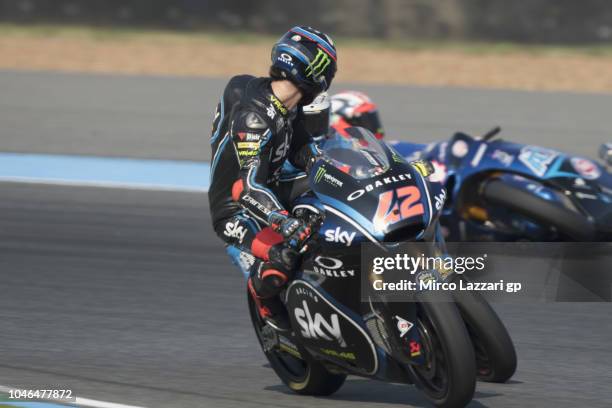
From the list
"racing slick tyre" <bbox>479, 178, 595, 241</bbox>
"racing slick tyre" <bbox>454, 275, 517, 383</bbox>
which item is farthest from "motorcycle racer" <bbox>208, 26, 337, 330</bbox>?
"racing slick tyre" <bbox>479, 178, 595, 241</bbox>

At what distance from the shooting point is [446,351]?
14.8 ft

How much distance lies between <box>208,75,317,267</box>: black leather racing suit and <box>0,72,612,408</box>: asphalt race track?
0.74m

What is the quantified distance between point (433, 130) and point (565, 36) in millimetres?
6477

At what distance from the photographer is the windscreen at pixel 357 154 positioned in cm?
492

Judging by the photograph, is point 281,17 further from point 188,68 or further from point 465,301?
point 465,301

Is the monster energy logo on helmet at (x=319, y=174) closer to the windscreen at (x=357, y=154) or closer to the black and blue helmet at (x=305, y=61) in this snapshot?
the windscreen at (x=357, y=154)

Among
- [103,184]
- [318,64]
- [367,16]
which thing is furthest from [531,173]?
[367,16]

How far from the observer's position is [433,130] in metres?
13.1

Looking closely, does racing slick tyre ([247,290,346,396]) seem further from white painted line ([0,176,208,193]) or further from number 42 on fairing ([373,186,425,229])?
white painted line ([0,176,208,193])

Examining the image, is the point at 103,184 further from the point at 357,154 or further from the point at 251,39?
the point at 251,39

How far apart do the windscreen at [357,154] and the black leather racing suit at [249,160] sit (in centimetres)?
28

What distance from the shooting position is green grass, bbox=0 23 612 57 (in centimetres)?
1847

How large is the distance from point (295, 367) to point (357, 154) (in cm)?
114

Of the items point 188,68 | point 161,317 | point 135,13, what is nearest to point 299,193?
point 161,317
